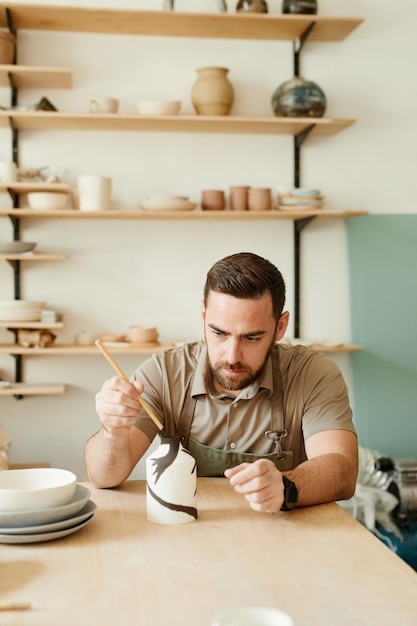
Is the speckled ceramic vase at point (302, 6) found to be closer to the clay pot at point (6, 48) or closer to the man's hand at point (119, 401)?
the clay pot at point (6, 48)

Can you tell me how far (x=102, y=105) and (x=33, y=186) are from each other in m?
0.48

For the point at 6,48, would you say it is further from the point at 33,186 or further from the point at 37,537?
the point at 37,537

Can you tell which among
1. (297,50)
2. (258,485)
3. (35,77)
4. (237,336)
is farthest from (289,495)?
(297,50)

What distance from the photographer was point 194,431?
214 cm

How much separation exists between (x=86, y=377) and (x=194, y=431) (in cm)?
172

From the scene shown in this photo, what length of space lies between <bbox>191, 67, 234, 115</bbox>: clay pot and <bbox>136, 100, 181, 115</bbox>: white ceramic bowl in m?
0.13

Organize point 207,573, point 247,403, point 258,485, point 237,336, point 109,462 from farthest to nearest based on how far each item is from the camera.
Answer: point 247,403 < point 237,336 < point 109,462 < point 258,485 < point 207,573

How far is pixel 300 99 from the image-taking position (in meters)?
3.60

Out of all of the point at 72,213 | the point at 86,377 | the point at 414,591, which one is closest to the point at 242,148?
the point at 72,213

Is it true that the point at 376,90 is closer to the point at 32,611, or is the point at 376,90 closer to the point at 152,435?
the point at 152,435

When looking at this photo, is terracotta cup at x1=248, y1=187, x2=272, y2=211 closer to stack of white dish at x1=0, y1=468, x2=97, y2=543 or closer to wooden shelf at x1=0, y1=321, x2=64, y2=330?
wooden shelf at x1=0, y1=321, x2=64, y2=330

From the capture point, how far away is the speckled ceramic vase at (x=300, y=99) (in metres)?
3.60

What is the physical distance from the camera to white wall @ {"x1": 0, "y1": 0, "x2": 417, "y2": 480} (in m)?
3.72

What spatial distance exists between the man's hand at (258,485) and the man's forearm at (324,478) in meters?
0.10
